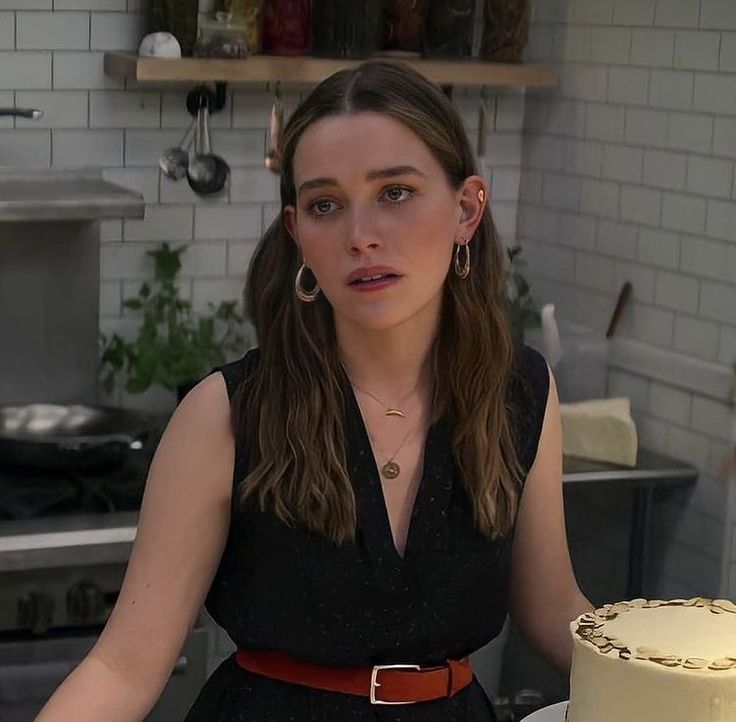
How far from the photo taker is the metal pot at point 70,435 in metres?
2.82

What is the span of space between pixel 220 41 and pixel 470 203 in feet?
5.34

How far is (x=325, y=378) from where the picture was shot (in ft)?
6.09

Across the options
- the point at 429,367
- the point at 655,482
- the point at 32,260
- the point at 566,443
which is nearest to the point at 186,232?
the point at 32,260

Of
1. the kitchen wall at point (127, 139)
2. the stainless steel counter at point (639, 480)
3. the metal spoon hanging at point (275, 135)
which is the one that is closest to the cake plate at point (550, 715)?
the metal spoon hanging at point (275, 135)

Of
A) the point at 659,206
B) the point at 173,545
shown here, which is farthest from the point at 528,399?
the point at 659,206

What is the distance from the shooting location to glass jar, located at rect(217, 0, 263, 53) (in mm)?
3389

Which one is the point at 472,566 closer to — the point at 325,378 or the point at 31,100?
the point at 325,378

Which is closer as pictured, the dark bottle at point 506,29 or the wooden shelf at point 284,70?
the wooden shelf at point 284,70

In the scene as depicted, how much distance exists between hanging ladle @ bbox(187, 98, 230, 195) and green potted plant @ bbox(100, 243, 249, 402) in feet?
0.54

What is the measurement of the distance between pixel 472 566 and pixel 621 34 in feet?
6.47

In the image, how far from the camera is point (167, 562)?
1.78 metres

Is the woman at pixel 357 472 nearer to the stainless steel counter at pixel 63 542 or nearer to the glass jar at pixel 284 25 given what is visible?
the stainless steel counter at pixel 63 542

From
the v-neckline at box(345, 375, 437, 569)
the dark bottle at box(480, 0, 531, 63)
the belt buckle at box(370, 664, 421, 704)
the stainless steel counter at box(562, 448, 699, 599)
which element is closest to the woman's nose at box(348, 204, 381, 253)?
the v-neckline at box(345, 375, 437, 569)

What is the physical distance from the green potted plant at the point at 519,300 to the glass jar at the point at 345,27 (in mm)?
679
